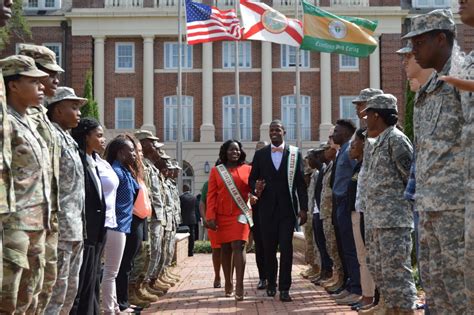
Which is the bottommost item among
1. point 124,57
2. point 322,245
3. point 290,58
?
point 322,245

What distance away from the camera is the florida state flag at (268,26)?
86.2 feet

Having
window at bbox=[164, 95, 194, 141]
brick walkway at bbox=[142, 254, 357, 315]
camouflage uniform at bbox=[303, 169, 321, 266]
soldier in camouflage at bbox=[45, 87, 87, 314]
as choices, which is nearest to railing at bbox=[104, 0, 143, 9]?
window at bbox=[164, 95, 194, 141]

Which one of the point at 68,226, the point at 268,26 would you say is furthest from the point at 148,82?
the point at 68,226

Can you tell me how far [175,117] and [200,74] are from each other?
2.59 m

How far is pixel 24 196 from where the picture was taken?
515cm

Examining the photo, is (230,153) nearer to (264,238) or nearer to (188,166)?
(264,238)

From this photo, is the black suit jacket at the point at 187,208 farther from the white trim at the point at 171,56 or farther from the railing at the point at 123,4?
the railing at the point at 123,4

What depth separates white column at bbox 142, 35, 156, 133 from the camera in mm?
45000

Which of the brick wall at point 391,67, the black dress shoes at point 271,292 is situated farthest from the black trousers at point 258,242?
the brick wall at point 391,67

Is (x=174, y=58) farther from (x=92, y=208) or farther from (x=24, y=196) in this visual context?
(x=24, y=196)

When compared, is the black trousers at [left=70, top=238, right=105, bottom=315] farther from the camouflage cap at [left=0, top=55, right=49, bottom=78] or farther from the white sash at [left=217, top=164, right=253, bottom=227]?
the white sash at [left=217, top=164, right=253, bottom=227]

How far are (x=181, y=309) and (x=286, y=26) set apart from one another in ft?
56.5

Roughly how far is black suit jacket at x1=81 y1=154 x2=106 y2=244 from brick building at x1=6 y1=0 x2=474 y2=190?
37202 mm

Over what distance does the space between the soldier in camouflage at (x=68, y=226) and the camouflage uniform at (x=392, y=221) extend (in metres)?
2.55
